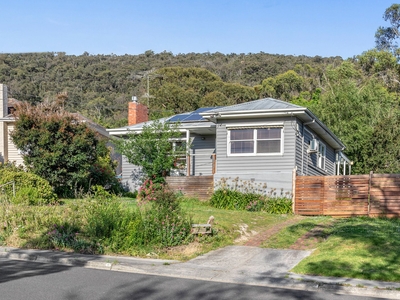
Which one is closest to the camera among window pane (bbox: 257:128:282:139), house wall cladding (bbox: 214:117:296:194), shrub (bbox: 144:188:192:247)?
shrub (bbox: 144:188:192:247)

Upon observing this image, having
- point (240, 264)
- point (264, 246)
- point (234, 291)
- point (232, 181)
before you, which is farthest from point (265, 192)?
point (234, 291)

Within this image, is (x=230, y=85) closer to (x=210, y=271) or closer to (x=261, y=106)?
(x=261, y=106)

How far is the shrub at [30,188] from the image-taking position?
17.7 meters

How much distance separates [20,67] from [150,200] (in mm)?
66377

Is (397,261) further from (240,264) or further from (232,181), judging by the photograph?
(232,181)

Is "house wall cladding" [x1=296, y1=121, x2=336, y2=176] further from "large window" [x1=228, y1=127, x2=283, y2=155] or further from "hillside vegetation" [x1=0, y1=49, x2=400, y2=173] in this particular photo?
"hillside vegetation" [x1=0, y1=49, x2=400, y2=173]

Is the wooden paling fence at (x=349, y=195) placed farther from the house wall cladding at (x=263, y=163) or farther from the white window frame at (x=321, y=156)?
the white window frame at (x=321, y=156)

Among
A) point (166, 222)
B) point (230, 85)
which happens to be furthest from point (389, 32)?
point (166, 222)

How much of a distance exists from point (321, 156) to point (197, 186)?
8787 millimetres

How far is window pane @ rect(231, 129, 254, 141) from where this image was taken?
2177 centimetres

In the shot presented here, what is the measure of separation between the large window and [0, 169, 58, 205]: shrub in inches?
319

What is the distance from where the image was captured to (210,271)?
9773 mm

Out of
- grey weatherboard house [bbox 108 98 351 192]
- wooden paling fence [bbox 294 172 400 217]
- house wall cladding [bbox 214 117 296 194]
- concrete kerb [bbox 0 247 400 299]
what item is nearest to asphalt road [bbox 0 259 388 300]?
concrete kerb [bbox 0 247 400 299]

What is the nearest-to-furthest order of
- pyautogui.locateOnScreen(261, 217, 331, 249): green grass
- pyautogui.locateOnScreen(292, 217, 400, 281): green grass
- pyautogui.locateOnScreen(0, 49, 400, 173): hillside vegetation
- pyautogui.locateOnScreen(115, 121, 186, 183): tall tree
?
1. pyautogui.locateOnScreen(292, 217, 400, 281): green grass
2. pyautogui.locateOnScreen(261, 217, 331, 249): green grass
3. pyautogui.locateOnScreen(115, 121, 186, 183): tall tree
4. pyautogui.locateOnScreen(0, 49, 400, 173): hillside vegetation
